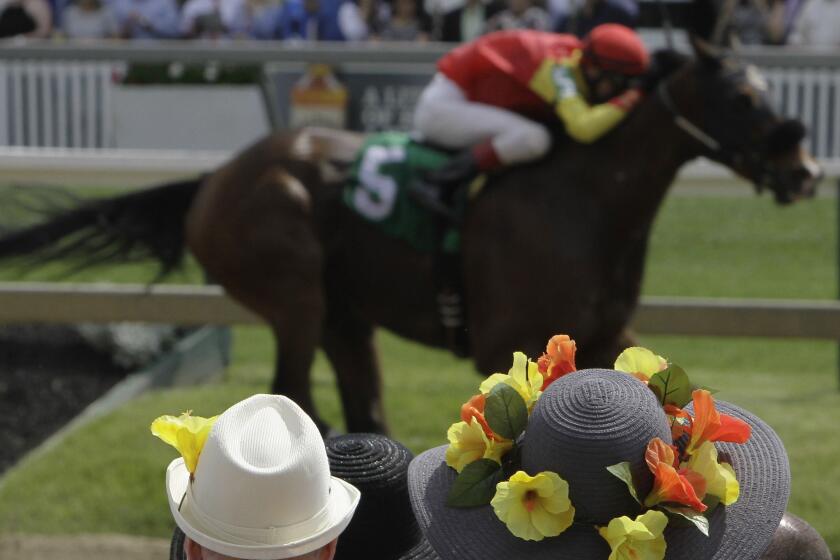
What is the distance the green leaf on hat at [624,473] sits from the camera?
1.67m

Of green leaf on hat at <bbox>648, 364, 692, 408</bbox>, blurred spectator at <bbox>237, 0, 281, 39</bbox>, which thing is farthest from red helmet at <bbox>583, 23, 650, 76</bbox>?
blurred spectator at <bbox>237, 0, 281, 39</bbox>

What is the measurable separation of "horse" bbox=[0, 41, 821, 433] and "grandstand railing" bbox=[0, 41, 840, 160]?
1.83 metres

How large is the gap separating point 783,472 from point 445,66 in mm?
3403

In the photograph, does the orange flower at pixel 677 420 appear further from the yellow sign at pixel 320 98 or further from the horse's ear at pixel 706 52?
the yellow sign at pixel 320 98

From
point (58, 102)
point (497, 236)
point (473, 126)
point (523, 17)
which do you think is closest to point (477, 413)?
point (497, 236)

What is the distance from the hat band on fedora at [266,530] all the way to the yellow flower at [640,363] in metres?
0.52

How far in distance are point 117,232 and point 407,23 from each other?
5.55m

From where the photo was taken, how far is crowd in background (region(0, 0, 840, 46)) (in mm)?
10219

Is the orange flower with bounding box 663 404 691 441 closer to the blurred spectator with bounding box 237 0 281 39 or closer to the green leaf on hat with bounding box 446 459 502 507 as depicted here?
the green leaf on hat with bounding box 446 459 502 507

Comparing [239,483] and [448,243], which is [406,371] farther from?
[239,483]

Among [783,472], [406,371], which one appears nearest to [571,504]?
[783,472]

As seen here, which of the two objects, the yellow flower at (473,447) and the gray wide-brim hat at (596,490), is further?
the yellow flower at (473,447)

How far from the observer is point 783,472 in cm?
185

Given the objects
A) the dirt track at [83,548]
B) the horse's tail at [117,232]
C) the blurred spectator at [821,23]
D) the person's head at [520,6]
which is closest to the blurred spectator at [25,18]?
the person's head at [520,6]
